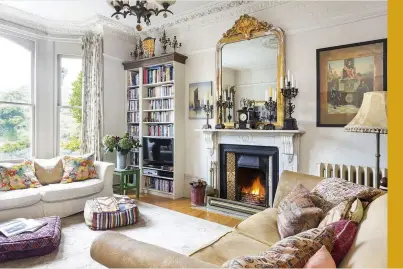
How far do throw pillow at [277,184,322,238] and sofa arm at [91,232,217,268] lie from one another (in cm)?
95

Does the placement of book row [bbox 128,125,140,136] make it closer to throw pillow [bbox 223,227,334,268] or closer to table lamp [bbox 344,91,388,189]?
table lamp [bbox 344,91,388,189]

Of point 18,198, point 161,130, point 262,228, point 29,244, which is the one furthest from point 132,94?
point 262,228

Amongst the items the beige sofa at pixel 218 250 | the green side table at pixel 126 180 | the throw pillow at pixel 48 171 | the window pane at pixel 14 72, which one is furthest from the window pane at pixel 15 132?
the beige sofa at pixel 218 250

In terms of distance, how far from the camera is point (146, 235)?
9.41ft

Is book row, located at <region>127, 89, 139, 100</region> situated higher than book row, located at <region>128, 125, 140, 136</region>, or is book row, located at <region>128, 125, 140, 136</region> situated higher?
book row, located at <region>127, 89, 139, 100</region>

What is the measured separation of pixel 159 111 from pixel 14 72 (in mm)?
2536

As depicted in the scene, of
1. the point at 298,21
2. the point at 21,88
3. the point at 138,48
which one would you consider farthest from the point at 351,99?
the point at 21,88

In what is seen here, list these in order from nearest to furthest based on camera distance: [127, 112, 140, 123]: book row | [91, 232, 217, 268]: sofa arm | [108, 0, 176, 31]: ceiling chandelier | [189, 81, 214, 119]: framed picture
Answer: [91, 232, 217, 268]: sofa arm, [108, 0, 176, 31]: ceiling chandelier, [189, 81, 214, 119]: framed picture, [127, 112, 140, 123]: book row

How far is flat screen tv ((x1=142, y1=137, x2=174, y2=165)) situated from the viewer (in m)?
4.62

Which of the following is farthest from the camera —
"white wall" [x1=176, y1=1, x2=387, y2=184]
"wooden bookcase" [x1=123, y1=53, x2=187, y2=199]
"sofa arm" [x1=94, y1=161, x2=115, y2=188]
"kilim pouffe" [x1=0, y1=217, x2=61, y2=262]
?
"wooden bookcase" [x1=123, y1=53, x2=187, y2=199]

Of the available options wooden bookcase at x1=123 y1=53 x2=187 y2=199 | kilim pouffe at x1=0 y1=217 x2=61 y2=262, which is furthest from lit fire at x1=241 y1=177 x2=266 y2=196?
kilim pouffe at x1=0 y1=217 x2=61 y2=262

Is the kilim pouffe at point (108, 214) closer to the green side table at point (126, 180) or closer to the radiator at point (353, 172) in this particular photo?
the green side table at point (126, 180)

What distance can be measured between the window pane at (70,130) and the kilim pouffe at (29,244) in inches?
105

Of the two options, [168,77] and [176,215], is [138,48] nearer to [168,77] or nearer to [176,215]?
[168,77]
